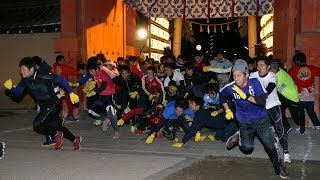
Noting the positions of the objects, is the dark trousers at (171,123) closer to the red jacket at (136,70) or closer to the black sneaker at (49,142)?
the black sneaker at (49,142)

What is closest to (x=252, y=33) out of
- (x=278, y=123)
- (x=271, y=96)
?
(x=271, y=96)

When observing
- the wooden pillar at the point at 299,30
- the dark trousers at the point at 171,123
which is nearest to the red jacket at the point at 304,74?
the wooden pillar at the point at 299,30

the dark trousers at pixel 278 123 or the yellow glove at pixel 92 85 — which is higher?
the yellow glove at pixel 92 85

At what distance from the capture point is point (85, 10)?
44.7 feet

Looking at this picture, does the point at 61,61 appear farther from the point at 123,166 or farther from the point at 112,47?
the point at 123,166

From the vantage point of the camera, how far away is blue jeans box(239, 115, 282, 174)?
6555mm

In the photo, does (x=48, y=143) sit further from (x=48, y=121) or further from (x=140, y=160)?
(x=140, y=160)

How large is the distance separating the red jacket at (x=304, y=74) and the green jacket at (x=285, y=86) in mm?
1993

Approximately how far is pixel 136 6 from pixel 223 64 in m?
5.22

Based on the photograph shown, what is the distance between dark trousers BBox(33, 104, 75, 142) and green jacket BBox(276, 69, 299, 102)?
3.77m

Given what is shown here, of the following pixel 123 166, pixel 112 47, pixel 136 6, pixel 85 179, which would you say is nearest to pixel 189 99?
pixel 123 166

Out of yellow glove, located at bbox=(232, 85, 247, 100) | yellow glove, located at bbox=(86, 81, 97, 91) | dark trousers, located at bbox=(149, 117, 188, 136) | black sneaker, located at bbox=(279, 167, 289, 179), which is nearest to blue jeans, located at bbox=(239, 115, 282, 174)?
black sneaker, located at bbox=(279, 167, 289, 179)

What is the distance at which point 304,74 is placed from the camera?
10289mm

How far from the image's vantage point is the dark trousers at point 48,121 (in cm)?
838
